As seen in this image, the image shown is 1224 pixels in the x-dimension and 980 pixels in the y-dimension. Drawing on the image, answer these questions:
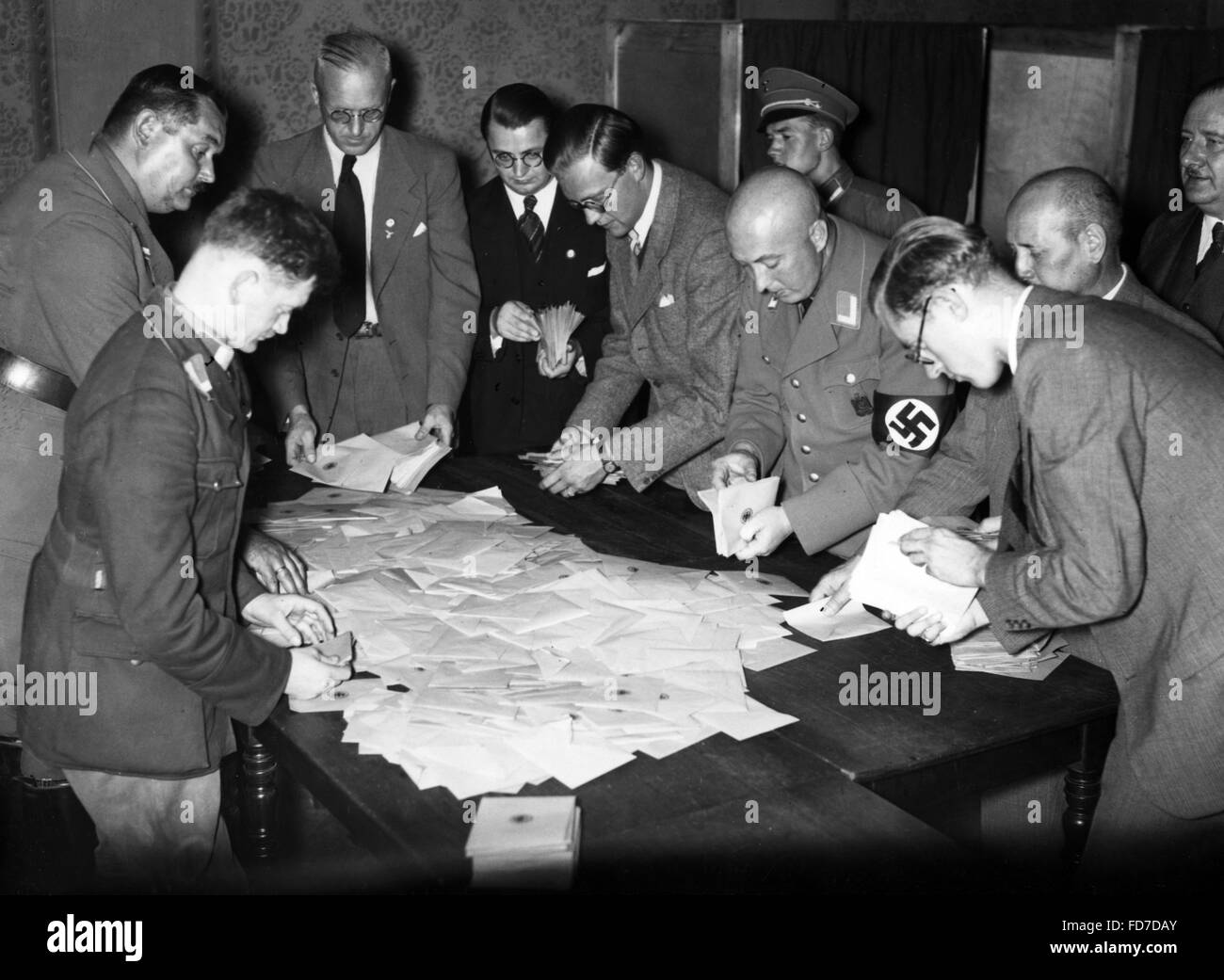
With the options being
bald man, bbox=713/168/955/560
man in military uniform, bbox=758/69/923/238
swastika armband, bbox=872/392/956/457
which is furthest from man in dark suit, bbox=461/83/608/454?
swastika armband, bbox=872/392/956/457

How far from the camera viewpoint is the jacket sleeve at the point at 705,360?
3.52 metres

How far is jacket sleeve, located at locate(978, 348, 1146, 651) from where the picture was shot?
2.08m

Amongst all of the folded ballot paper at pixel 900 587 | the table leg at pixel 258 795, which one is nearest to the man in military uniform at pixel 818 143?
the folded ballot paper at pixel 900 587

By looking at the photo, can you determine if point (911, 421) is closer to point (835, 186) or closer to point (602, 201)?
point (602, 201)

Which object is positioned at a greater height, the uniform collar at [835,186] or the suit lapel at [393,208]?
the uniform collar at [835,186]

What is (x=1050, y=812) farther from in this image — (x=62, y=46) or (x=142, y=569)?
(x=62, y=46)

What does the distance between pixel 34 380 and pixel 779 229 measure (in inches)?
69.3

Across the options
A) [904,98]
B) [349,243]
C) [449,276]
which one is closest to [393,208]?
[349,243]

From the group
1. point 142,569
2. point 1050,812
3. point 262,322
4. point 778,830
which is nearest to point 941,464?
point 1050,812

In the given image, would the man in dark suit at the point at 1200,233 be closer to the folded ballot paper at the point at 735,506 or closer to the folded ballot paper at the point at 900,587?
the folded ballot paper at the point at 735,506

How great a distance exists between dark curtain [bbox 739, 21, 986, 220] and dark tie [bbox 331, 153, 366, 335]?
6.56 ft

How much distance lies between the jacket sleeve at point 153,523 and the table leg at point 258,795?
270 mm

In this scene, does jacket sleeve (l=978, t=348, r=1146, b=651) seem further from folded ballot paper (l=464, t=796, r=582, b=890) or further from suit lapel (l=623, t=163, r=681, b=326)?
suit lapel (l=623, t=163, r=681, b=326)

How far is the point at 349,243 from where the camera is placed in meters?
4.18
